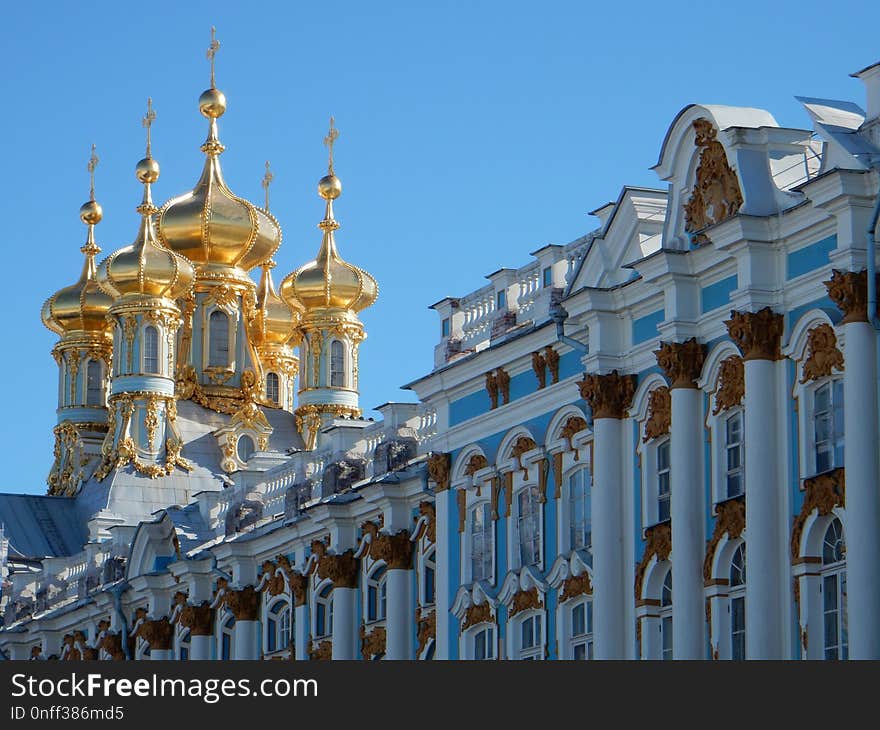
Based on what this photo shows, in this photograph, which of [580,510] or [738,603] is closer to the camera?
[738,603]

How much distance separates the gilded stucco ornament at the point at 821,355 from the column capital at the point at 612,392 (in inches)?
173

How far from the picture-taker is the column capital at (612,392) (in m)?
39.9

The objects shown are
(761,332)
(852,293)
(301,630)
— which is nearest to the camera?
(852,293)

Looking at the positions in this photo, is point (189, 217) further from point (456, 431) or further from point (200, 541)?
point (456, 431)

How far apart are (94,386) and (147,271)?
7.38 metres

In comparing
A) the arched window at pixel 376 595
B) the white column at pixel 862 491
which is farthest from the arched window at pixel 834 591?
the arched window at pixel 376 595

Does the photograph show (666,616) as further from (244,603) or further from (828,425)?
(244,603)

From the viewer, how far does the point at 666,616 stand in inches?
1523

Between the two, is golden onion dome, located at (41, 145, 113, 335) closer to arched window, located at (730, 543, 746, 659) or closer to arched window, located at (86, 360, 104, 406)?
arched window, located at (86, 360, 104, 406)

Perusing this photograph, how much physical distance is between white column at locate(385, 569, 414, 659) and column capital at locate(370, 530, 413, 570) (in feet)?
0.35

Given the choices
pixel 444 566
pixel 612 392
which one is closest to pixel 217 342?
pixel 444 566

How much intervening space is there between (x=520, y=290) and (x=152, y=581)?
16.7 m

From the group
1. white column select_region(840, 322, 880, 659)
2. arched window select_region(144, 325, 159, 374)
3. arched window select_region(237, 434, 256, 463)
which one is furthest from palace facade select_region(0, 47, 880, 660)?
arched window select_region(237, 434, 256, 463)

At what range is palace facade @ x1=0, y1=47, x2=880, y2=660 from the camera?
35250 mm
